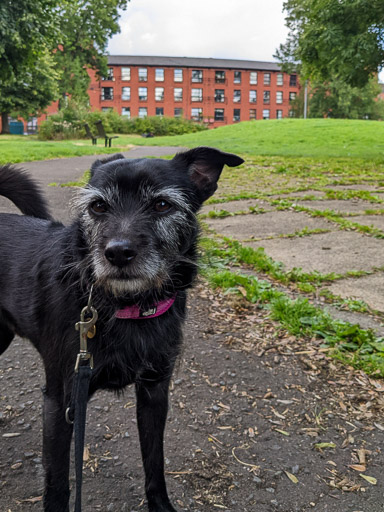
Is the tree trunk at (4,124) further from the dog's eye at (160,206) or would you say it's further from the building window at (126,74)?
the dog's eye at (160,206)

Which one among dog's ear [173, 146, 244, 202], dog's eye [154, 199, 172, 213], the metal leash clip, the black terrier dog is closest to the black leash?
the metal leash clip

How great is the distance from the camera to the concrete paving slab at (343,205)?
822 cm

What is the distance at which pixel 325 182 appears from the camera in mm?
11656

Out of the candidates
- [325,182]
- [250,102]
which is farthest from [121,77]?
[325,182]

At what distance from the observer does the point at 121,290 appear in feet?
6.52

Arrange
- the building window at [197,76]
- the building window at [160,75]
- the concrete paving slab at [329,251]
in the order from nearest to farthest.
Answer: the concrete paving slab at [329,251] < the building window at [160,75] < the building window at [197,76]

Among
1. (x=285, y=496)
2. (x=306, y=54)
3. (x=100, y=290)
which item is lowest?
(x=285, y=496)

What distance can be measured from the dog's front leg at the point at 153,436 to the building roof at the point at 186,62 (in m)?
87.4

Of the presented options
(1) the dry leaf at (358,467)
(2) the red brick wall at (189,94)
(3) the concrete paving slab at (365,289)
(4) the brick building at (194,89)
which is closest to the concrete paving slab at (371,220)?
(3) the concrete paving slab at (365,289)

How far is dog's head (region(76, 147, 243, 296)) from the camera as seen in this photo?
76.0 inches

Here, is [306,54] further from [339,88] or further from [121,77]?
[121,77]

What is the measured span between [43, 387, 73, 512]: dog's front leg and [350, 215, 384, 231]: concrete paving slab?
595 cm

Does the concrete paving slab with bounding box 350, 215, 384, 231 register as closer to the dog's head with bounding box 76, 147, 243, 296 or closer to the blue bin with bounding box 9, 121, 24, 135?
the dog's head with bounding box 76, 147, 243, 296

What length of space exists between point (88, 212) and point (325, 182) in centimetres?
1045
